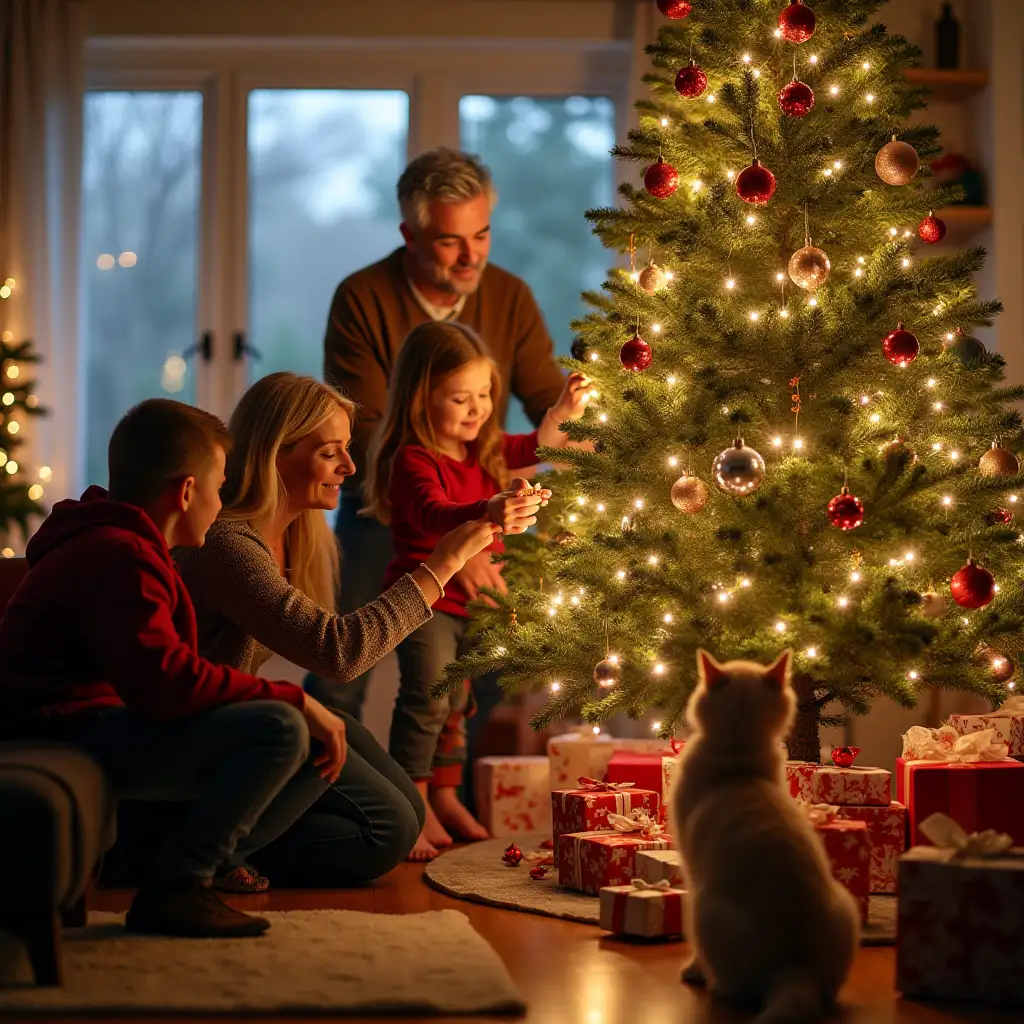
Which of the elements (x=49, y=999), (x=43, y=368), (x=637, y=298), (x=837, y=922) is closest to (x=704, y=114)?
(x=637, y=298)

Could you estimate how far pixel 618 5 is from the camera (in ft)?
16.0

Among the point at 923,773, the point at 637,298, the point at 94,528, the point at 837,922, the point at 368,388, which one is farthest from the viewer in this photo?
the point at 368,388

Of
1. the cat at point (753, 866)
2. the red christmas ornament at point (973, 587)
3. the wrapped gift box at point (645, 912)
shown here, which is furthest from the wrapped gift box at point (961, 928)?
the red christmas ornament at point (973, 587)

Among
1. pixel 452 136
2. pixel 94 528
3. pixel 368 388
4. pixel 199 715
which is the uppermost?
pixel 452 136

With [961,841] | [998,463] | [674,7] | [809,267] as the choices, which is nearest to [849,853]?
[961,841]

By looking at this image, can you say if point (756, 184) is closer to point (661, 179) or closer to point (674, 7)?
point (661, 179)

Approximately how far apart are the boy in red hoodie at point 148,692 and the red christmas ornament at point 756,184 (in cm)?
119

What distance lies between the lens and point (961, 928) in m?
2.02

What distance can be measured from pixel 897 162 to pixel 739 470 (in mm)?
734

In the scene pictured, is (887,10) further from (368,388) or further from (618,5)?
(368,388)

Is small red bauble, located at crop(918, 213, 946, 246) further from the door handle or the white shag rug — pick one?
the door handle

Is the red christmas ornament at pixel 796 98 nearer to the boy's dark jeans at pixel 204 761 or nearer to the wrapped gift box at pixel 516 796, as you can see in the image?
the boy's dark jeans at pixel 204 761

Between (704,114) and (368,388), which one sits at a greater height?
(704,114)

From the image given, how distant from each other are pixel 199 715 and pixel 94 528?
→ 13.6 inches
